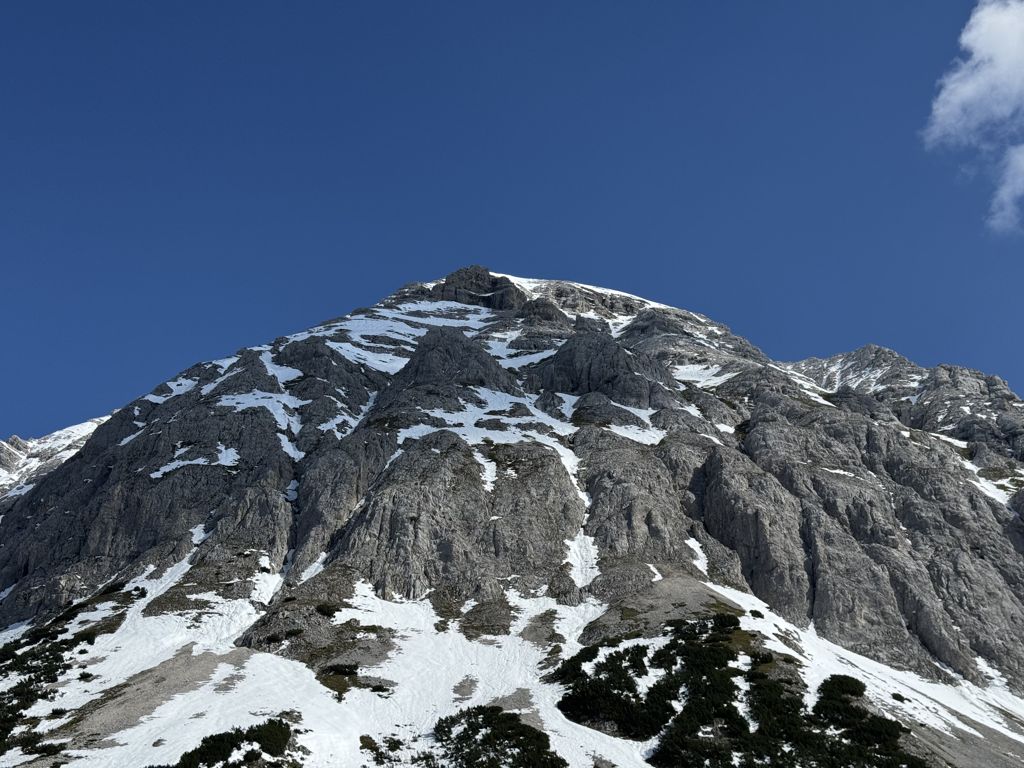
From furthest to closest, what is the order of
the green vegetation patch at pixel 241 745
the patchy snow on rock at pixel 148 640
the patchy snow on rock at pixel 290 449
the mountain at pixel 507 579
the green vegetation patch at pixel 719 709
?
the patchy snow on rock at pixel 290 449
the patchy snow on rock at pixel 148 640
the mountain at pixel 507 579
the green vegetation patch at pixel 719 709
the green vegetation patch at pixel 241 745

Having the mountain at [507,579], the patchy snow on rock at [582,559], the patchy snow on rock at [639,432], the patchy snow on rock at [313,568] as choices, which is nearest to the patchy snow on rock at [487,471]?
the mountain at [507,579]

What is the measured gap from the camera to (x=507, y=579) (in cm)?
8694

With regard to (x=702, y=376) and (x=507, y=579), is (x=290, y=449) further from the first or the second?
(x=702, y=376)

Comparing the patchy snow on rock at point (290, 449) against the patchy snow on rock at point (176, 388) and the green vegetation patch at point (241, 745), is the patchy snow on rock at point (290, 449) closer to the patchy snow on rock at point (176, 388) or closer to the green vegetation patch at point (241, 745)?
the patchy snow on rock at point (176, 388)

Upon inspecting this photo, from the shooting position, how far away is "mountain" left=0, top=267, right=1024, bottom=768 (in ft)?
164

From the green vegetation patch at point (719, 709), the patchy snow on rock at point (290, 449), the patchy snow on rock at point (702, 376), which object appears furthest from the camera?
the patchy snow on rock at point (702, 376)

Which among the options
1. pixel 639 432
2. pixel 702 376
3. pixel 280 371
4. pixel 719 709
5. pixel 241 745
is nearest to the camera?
pixel 241 745

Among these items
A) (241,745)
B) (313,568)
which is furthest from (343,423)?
(241,745)

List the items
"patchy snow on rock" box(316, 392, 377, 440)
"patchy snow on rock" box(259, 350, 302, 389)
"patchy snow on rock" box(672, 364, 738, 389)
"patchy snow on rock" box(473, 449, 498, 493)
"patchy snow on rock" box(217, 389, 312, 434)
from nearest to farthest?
"patchy snow on rock" box(473, 449, 498, 493) → "patchy snow on rock" box(217, 389, 312, 434) → "patchy snow on rock" box(316, 392, 377, 440) → "patchy snow on rock" box(259, 350, 302, 389) → "patchy snow on rock" box(672, 364, 738, 389)

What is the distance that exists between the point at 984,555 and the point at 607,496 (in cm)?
5274

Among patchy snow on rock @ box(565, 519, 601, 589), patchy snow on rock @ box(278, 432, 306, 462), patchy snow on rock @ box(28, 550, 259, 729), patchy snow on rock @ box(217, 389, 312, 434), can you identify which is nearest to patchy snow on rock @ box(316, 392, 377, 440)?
patchy snow on rock @ box(217, 389, 312, 434)

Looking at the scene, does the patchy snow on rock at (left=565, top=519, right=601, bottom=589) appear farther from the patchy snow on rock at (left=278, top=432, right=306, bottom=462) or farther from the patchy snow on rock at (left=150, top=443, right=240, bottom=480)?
the patchy snow on rock at (left=150, top=443, right=240, bottom=480)

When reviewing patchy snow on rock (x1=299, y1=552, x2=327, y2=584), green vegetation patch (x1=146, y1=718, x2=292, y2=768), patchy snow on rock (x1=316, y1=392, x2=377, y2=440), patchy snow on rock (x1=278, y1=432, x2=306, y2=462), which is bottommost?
green vegetation patch (x1=146, y1=718, x2=292, y2=768)

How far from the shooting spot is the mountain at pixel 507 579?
164 feet
